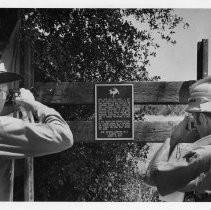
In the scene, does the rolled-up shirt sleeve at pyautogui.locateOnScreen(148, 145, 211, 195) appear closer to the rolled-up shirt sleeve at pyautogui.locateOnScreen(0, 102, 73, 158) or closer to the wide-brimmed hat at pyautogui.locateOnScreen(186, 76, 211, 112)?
the wide-brimmed hat at pyautogui.locateOnScreen(186, 76, 211, 112)

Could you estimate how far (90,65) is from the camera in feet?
18.3

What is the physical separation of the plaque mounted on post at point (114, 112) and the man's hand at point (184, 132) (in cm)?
46

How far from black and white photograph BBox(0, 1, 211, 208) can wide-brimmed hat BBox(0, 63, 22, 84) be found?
4 cm

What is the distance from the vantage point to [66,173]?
5.60 m

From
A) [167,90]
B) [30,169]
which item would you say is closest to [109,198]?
[30,169]

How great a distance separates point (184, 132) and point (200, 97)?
42cm

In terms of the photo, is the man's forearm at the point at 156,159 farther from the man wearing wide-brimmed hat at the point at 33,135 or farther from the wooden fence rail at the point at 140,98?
the man wearing wide-brimmed hat at the point at 33,135

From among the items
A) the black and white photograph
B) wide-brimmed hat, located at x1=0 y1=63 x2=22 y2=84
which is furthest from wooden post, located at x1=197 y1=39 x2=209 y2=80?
wide-brimmed hat, located at x1=0 y1=63 x2=22 y2=84

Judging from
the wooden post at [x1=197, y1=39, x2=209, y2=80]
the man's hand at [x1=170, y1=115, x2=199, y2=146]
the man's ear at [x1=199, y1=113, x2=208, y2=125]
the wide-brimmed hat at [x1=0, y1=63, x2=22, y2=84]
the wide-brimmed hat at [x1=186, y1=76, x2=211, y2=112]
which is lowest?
the man's hand at [x1=170, y1=115, x2=199, y2=146]

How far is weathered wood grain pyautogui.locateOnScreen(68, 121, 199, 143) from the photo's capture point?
5402 millimetres

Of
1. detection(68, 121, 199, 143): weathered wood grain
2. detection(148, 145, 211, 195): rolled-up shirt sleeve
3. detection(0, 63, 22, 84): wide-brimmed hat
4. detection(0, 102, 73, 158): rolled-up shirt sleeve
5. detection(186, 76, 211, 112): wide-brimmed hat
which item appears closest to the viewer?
detection(0, 102, 73, 158): rolled-up shirt sleeve

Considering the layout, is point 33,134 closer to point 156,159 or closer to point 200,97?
point 156,159

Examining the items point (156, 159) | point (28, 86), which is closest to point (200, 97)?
point (156, 159)

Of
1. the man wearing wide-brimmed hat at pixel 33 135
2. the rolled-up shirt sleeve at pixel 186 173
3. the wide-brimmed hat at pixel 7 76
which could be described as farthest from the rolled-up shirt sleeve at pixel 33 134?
the rolled-up shirt sleeve at pixel 186 173
